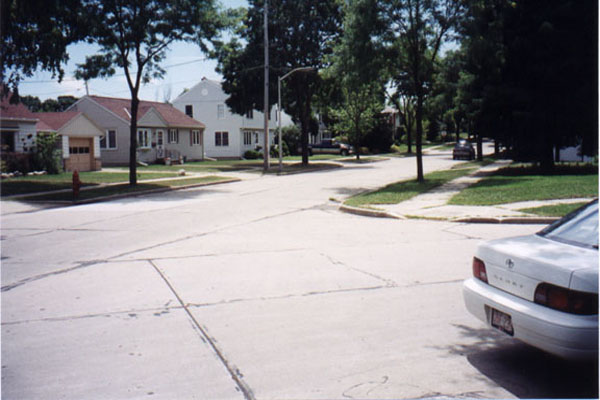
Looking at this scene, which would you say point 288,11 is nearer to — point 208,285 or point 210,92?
point 210,92

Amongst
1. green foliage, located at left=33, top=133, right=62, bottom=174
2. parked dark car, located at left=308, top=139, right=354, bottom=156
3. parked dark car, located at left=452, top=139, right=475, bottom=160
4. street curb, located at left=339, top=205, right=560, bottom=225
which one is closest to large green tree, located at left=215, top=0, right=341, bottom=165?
green foliage, located at left=33, top=133, right=62, bottom=174

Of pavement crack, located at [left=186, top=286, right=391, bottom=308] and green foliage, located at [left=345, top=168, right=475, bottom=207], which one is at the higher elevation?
green foliage, located at [left=345, top=168, right=475, bottom=207]

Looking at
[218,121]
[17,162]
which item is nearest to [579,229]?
[17,162]

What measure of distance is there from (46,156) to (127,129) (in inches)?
470

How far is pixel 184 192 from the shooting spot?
2325 centimetres

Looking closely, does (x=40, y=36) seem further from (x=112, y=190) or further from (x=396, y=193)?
(x=396, y=193)

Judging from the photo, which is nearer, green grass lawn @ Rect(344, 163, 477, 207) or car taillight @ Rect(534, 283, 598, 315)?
car taillight @ Rect(534, 283, 598, 315)

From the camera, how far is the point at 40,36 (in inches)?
872

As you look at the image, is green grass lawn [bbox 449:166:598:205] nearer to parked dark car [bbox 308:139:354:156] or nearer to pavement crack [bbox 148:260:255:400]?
pavement crack [bbox 148:260:255:400]

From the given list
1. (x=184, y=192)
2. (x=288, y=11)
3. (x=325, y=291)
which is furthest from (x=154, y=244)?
(x=288, y=11)

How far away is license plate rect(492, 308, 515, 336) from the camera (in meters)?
4.61

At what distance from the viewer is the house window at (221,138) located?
60.0 m

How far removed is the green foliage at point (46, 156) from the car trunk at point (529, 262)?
32.9 meters

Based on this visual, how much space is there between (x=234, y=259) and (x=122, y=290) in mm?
2268
